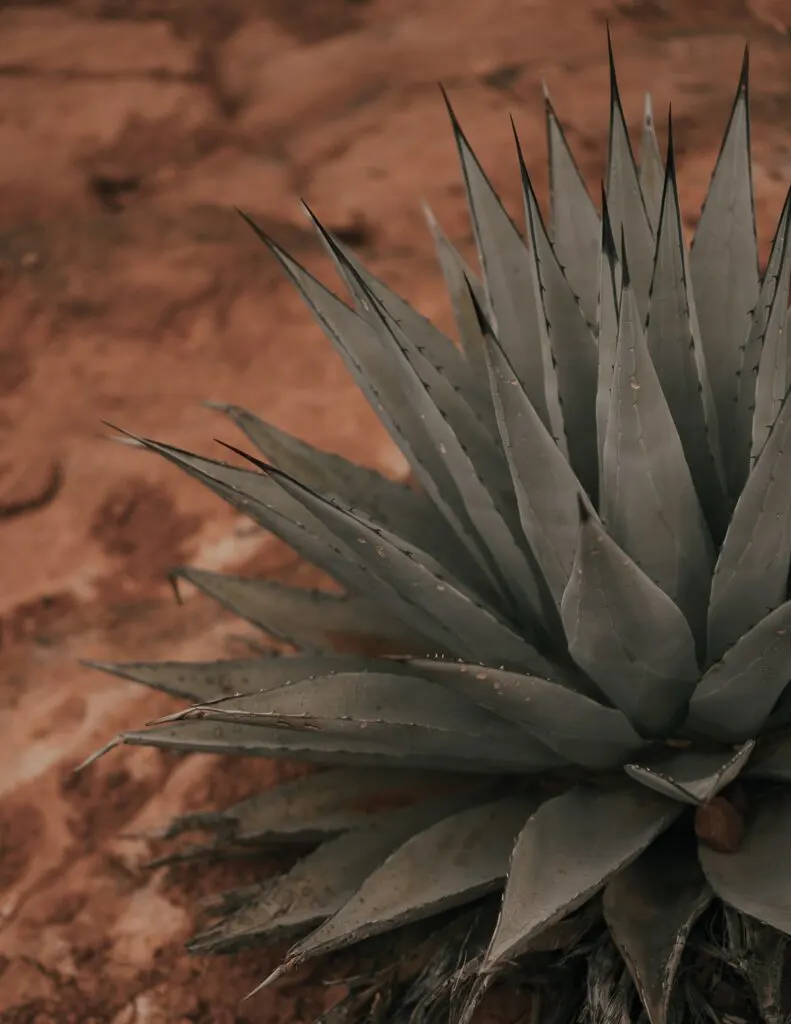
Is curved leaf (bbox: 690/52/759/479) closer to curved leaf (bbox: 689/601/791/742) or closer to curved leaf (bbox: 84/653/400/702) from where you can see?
curved leaf (bbox: 689/601/791/742)

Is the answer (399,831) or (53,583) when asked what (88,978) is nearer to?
(399,831)

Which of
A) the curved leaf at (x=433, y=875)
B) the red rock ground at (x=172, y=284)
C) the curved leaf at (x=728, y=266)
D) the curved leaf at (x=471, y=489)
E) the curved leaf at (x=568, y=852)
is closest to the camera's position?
the curved leaf at (x=568, y=852)

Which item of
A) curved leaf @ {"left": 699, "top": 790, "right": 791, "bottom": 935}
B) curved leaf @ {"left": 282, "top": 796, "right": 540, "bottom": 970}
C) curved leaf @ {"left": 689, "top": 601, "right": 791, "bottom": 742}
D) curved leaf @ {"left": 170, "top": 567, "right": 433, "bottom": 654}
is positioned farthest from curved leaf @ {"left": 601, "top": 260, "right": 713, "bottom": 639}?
curved leaf @ {"left": 170, "top": 567, "right": 433, "bottom": 654}

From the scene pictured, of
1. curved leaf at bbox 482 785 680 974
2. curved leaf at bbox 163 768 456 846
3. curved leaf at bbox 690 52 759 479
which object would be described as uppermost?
curved leaf at bbox 690 52 759 479

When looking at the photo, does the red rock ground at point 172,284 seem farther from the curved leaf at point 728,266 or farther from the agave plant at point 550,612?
the curved leaf at point 728,266

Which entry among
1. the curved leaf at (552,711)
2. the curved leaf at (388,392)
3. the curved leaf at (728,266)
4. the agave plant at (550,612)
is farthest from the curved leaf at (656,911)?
the curved leaf at (728,266)

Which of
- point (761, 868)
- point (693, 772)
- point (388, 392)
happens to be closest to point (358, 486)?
point (388, 392)

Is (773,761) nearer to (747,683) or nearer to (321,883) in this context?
(747,683)

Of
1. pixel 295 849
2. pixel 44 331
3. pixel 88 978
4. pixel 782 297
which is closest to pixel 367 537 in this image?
pixel 782 297
